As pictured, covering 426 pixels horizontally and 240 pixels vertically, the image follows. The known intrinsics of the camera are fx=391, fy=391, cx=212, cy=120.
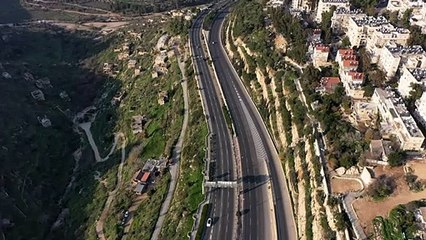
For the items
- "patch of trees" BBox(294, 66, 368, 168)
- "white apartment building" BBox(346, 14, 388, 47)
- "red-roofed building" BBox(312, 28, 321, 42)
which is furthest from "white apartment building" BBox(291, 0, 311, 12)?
"patch of trees" BBox(294, 66, 368, 168)

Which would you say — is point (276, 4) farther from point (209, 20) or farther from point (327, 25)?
point (327, 25)

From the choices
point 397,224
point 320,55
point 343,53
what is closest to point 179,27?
point 320,55

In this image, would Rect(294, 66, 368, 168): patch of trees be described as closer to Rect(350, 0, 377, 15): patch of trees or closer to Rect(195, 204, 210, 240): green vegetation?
Rect(195, 204, 210, 240): green vegetation

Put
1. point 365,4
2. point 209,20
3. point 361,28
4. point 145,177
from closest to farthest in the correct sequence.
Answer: point 145,177, point 361,28, point 365,4, point 209,20

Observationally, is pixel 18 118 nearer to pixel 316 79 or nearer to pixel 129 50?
pixel 129 50

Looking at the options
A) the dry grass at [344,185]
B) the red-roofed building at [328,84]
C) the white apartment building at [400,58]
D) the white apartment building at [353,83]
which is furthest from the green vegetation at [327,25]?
the dry grass at [344,185]

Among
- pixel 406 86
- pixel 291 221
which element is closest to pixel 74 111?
pixel 291 221
